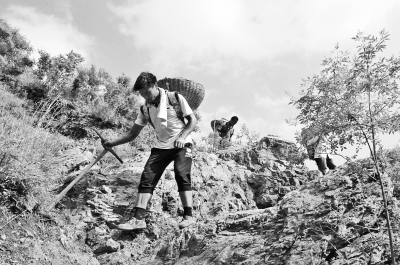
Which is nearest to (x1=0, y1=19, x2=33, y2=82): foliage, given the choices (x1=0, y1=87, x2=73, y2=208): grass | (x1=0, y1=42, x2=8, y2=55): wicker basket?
(x1=0, y1=42, x2=8, y2=55): wicker basket

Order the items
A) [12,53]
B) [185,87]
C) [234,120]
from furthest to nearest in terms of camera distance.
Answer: [12,53], [234,120], [185,87]

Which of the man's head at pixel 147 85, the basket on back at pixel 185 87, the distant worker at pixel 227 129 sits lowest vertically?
the man's head at pixel 147 85

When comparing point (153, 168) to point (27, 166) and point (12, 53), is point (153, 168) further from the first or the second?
point (12, 53)

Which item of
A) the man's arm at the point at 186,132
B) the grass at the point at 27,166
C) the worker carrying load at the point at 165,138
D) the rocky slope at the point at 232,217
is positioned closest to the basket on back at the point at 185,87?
the rocky slope at the point at 232,217

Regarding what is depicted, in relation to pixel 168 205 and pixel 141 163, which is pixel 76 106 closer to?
pixel 141 163

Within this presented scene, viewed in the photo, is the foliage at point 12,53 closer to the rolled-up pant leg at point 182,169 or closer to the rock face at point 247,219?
the rock face at point 247,219

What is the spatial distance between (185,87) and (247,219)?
3.88 m

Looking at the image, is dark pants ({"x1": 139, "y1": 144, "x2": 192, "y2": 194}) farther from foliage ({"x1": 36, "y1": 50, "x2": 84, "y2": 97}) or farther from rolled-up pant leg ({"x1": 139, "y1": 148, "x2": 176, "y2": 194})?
foliage ({"x1": 36, "y1": 50, "x2": 84, "y2": 97})

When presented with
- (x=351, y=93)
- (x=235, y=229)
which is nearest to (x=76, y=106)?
(x=235, y=229)

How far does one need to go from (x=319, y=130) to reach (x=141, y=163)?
354 centimetres

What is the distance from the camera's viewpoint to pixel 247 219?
3.52 meters

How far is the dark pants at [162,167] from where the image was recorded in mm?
3406

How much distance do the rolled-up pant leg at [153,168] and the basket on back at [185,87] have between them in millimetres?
3238

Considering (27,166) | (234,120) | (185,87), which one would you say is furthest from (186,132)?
(234,120)
